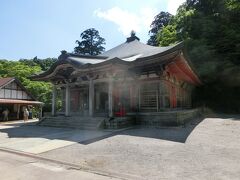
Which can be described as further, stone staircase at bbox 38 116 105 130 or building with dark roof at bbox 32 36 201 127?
building with dark roof at bbox 32 36 201 127

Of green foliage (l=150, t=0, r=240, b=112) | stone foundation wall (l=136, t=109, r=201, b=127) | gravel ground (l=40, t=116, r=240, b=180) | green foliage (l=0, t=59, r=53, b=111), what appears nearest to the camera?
gravel ground (l=40, t=116, r=240, b=180)

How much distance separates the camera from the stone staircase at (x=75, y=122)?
13399mm

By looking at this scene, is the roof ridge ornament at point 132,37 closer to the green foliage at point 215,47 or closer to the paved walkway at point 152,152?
the green foliage at point 215,47

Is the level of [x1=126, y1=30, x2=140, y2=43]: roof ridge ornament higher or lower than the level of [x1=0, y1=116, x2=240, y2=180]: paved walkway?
A: higher

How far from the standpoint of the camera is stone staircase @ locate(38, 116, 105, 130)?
44.0ft

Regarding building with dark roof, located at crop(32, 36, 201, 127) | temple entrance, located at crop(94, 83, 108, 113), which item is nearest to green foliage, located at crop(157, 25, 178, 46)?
building with dark roof, located at crop(32, 36, 201, 127)

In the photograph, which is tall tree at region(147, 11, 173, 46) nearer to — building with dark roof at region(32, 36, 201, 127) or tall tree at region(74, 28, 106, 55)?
tall tree at region(74, 28, 106, 55)

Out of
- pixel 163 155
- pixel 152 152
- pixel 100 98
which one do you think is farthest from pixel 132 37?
pixel 163 155

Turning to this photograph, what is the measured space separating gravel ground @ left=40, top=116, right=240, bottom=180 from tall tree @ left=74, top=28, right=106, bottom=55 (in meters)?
49.8

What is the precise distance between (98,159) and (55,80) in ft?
41.2

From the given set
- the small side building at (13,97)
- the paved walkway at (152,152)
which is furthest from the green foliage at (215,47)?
the small side building at (13,97)

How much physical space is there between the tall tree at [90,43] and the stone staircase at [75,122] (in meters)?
43.4

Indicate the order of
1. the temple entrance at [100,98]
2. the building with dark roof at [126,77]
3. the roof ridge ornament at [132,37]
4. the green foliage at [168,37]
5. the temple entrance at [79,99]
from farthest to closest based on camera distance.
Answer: the green foliage at [168,37], the roof ridge ornament at [132,37], the temple entrance at [79,99], the temple entrance at [100,98], the building with dark roof at [126,77]

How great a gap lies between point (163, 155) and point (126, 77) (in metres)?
9.20
